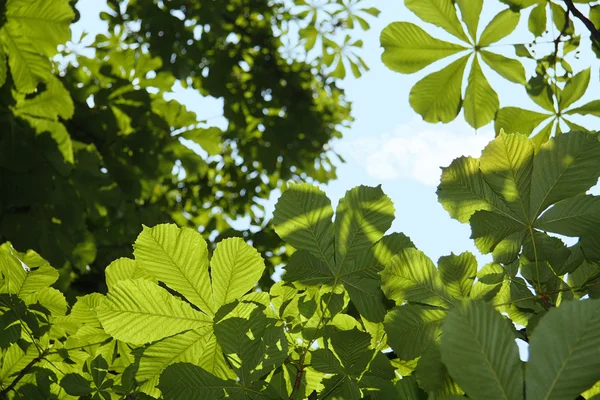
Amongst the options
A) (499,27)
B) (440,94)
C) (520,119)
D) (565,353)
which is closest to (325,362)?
(565,353)

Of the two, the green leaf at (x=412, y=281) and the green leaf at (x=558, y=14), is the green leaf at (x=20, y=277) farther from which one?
the green leaf at (x=558, y=14)

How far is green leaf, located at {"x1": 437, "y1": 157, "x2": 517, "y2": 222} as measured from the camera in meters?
0.83

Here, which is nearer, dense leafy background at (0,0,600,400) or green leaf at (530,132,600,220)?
dense leafy background at (0,0,600,400)

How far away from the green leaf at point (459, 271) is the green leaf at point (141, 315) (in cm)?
37

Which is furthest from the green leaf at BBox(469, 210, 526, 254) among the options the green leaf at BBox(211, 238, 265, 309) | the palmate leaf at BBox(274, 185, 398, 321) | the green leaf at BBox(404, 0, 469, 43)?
the green leaf at BBox(404, 0, 469, 43)

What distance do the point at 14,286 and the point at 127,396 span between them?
29cm

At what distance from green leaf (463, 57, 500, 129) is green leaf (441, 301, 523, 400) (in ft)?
4.67

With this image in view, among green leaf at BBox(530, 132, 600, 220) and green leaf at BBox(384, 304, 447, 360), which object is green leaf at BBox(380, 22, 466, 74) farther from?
green leaf at BBox(384, 304, 447, 360)

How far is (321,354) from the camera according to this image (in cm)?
79

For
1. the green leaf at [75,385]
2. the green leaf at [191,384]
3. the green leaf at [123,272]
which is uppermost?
the green leaf at [123,272]

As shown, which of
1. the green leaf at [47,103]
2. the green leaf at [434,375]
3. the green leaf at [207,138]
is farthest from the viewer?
the green leaf at [207,138]

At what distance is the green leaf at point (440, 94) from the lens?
1.76 metres

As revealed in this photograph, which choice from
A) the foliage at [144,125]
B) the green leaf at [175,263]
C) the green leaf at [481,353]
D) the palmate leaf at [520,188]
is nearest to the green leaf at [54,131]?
the foliage at [144,125]

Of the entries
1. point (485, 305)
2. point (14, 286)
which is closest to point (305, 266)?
point (485, 305)
